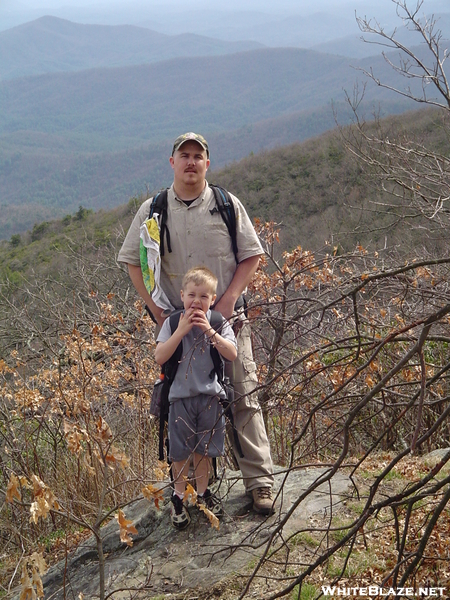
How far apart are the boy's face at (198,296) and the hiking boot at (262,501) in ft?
3.46

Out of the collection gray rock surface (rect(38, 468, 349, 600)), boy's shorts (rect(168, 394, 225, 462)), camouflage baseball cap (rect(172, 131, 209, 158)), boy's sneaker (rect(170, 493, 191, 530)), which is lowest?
gray rock surface (rect(38, 468, 349, 600))

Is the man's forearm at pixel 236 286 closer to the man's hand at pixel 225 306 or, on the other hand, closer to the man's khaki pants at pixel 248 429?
the man's hand at pixel 225 306

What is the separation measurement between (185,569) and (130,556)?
444 millimetres

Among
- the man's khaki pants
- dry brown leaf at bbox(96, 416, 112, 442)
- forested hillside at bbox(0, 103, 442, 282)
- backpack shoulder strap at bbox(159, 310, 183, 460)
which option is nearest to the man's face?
backpack shoulder strap at bbox(159, 310, 183, 460)

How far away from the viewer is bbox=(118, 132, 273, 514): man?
3.49 meters

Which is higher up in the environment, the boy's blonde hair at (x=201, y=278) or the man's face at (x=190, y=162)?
Result: the man's face at (x=190, y=162)

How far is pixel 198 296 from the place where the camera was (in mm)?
3217

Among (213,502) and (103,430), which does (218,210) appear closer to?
(103,430)

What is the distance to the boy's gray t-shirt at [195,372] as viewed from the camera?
3234 mm

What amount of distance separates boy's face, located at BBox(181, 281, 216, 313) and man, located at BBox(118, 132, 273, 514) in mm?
240

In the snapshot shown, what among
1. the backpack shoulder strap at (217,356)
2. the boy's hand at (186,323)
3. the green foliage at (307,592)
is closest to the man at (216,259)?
the backpack shoulder strap at (217,356)

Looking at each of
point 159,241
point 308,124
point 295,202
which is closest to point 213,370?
point 159,241

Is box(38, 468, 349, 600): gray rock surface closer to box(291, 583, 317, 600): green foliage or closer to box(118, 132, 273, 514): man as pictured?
box(118, 132, 273, 514): man

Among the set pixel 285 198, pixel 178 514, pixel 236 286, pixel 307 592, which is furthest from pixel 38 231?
pixel 307 592
